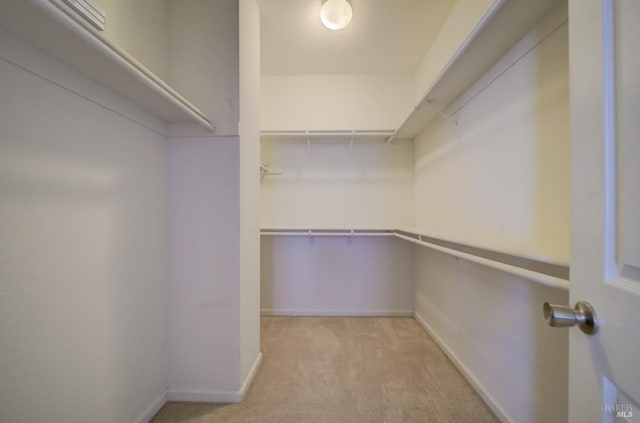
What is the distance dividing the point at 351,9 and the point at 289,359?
8.32 feet

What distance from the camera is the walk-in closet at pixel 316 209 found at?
51cm

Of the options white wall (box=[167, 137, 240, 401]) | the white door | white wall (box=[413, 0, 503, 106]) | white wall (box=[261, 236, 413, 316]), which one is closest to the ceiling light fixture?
white wall (box=[413, 0, 503, 106])

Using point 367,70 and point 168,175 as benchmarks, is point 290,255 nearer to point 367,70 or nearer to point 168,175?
point 168,175

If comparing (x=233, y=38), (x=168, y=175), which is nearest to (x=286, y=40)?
(x=233, y=38)

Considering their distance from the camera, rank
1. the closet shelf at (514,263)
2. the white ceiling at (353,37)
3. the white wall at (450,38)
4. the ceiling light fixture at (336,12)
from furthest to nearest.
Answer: the white ceiling at (353,37)
the ceiling light fixture at (336,12)
the white wall at (450,38)
the closet shelf at (514,263)

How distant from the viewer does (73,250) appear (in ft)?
3.00

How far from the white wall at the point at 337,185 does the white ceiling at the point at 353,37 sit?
2.39ft

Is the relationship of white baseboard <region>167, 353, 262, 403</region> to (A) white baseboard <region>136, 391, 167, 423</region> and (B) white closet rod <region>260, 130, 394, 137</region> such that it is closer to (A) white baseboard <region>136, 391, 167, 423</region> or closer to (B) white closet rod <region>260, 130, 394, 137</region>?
(A) white baseboard <region>136, 391, 167, 423</region>

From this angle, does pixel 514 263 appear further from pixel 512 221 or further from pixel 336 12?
pixel 336 12

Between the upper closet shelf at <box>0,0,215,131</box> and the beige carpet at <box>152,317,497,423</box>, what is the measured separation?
1.63 m

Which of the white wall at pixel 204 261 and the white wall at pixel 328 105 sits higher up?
the white wall at pixel 328 105

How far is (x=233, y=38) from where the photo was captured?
1.43m

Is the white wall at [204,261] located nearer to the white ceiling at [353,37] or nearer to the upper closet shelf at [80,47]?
the upper closet shelf at [80,47]

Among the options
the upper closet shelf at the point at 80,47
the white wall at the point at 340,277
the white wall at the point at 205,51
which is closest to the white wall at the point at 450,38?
the white wall at the point at 205,51
